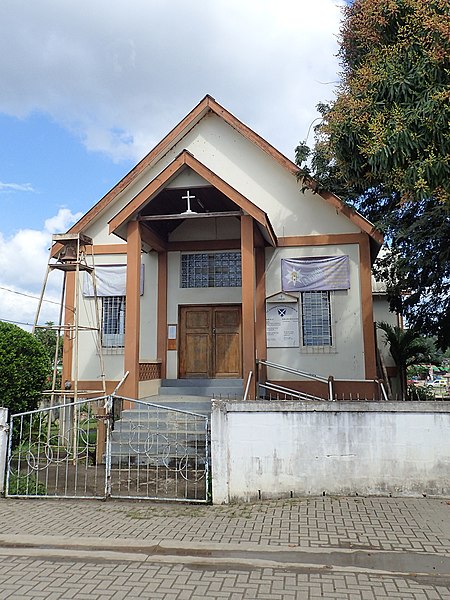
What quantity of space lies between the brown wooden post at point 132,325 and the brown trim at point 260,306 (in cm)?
328

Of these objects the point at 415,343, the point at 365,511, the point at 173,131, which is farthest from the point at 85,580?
the point at 415,343

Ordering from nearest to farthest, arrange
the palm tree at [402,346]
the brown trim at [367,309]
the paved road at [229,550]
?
the paved road at [229,550]
the brown trim at [367,309]
the palm tree at [402,346]

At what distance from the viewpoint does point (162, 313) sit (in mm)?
13445

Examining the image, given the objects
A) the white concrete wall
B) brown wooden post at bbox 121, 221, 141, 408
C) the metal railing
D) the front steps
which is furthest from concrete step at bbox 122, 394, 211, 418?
the white concrete wall

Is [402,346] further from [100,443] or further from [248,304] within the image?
[100,443]

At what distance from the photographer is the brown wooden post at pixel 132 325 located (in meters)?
10.7

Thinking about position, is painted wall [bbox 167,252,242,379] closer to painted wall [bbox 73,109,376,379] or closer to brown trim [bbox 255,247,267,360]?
painted wall [bbox 73,109,376,379]

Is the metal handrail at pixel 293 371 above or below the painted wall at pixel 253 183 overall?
below

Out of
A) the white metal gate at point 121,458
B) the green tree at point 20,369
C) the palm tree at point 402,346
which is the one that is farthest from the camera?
the palm tree at point 402,346

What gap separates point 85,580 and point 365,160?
8.44 m

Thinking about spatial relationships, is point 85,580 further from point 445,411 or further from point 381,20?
point 381,20

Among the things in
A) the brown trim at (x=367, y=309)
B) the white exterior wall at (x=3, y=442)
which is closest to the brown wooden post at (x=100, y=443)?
the white exterior wall at (x=3, y=442)

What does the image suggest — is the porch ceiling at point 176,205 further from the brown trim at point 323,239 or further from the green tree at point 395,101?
the green tree at point 395,101

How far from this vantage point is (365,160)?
→ 9945 mm
